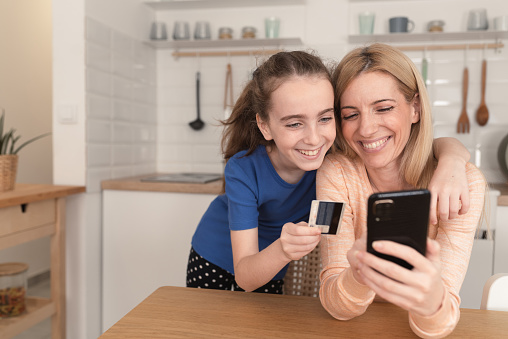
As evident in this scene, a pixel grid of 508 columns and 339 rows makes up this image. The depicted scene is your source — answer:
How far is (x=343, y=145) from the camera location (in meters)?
1.13

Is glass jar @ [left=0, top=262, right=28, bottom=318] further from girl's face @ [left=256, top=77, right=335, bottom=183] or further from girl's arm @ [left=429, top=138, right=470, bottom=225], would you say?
girl's arm @ [left=429, top=138, right=470, bottom=225]

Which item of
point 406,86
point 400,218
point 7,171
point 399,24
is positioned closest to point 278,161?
point 406,86

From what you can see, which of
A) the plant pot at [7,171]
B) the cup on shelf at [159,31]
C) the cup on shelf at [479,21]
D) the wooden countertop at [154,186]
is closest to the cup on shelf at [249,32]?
the cup on shelf at [159,31]

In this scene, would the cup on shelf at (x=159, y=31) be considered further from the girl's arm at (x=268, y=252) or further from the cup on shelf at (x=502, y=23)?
the girl's arm at (x=268, y=252)

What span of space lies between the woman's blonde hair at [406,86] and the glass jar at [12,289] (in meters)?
1.51

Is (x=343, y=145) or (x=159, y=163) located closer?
(x=343, y=145)

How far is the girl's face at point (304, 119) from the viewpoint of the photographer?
3.27 feet

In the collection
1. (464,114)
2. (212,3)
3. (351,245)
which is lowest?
(351,245)

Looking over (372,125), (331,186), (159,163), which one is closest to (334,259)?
(331,186)

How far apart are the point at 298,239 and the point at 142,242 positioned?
1.47 metres

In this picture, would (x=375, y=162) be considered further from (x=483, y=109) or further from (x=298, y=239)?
(x=483, y=109)

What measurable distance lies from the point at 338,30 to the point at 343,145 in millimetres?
1519

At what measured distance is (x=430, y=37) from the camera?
2314mm

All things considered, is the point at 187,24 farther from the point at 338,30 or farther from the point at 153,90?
the point at 338,30
